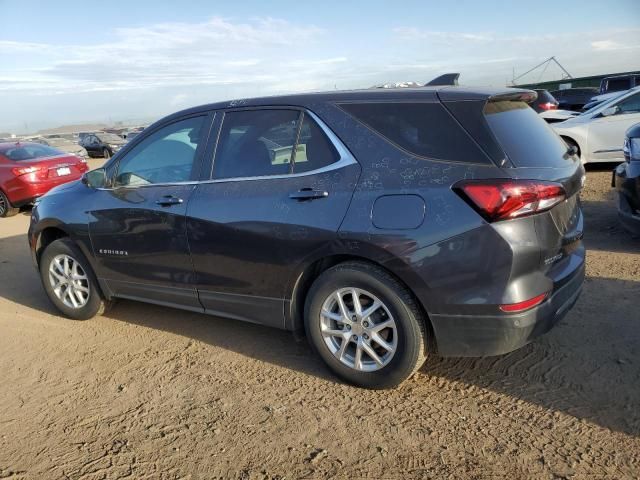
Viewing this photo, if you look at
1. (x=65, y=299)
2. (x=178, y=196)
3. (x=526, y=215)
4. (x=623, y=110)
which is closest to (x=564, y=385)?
(x=526, y=215)

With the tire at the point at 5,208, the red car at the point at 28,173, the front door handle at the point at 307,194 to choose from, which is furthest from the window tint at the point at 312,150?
the tire at the point at 5,208

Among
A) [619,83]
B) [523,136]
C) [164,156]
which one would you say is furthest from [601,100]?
[164,156]

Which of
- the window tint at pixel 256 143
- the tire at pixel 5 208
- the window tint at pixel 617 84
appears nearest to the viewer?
the window tint at pixel 256 143

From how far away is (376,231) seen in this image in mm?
3021

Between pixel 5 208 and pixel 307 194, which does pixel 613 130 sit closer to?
pixel 307 194

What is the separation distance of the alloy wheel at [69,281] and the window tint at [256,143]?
182 cm

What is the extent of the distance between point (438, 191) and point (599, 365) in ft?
5.31

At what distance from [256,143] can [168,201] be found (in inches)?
31.1

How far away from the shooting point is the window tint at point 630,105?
9.84 metres

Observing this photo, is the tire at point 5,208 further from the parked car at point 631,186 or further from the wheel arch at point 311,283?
the parked car at point 631,186

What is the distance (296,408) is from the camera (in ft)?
10.5

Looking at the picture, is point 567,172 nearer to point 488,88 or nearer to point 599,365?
point 488,88

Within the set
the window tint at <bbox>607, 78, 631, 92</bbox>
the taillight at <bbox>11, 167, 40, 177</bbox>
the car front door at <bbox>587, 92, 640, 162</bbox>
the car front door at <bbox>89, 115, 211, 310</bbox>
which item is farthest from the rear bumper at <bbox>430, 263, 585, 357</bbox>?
the window tint at <bbox>607, 78, 631, 92</bbox>

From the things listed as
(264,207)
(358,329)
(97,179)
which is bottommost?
(358,329)
